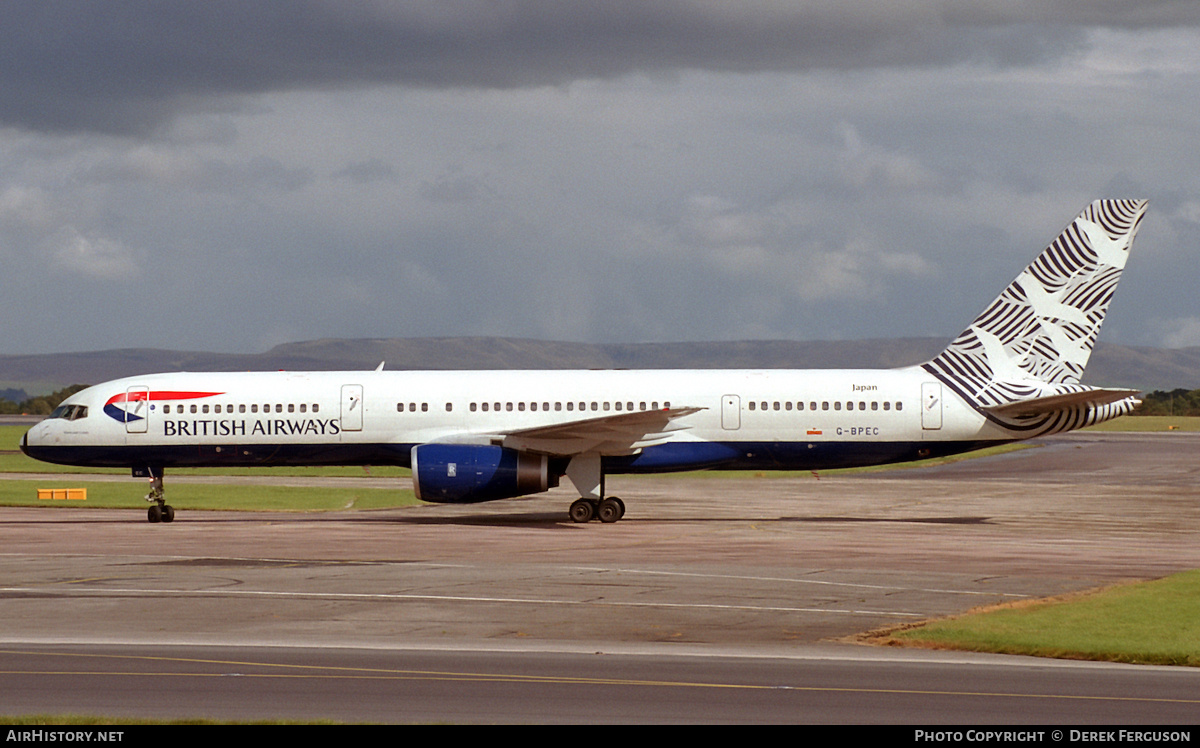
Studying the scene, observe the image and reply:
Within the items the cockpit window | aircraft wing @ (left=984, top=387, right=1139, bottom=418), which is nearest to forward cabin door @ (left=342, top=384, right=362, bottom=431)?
the cockpit window

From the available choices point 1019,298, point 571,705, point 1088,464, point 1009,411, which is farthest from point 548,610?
point 1088,464

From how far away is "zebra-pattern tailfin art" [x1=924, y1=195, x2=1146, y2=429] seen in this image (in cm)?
3712

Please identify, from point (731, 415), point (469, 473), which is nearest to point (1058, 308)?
point (731, 415)

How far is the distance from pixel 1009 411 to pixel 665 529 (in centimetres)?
987

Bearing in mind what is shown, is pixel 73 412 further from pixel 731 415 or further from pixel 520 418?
pixel 731 415

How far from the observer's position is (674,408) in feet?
119

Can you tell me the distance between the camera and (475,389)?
120ft

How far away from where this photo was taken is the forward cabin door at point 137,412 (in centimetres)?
3691

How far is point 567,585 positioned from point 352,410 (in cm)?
1539

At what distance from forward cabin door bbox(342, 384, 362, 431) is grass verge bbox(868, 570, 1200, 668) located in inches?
821

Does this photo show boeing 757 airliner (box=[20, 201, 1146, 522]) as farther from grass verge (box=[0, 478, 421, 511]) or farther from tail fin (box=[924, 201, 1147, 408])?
grass verge (box=[0, 478, 421, 511])

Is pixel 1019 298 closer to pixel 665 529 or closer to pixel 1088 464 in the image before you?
pixel 665 529

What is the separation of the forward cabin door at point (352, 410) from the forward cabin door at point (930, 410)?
1526 cm

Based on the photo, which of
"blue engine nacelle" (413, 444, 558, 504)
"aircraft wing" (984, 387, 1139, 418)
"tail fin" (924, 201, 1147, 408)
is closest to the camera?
"blue engine nacelle" (413, 444, 558, 504)
